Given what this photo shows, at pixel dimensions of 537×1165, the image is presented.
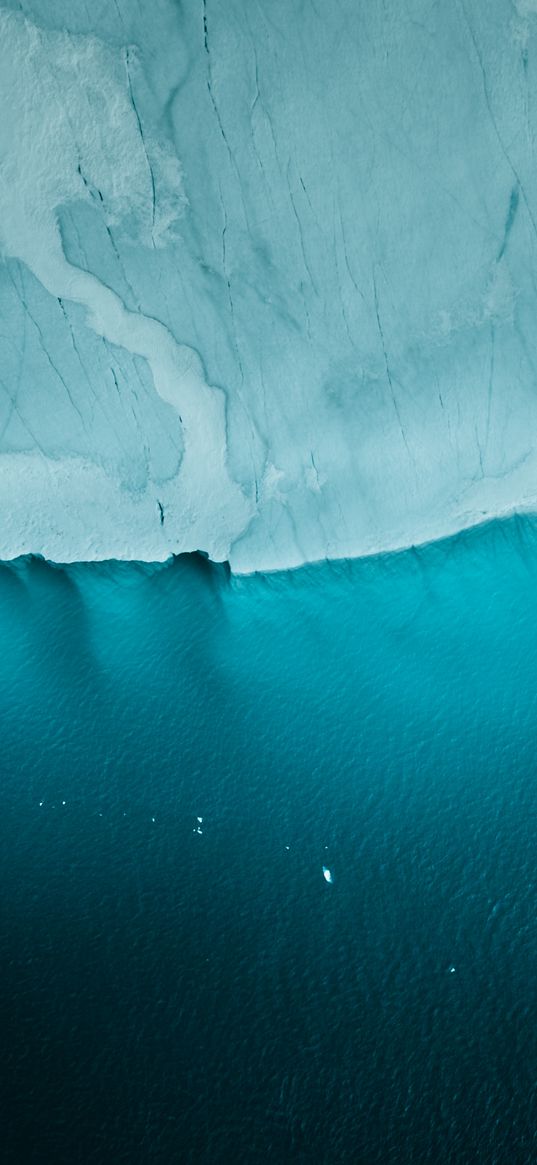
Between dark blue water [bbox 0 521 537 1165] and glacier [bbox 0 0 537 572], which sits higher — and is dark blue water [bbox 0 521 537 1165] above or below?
below

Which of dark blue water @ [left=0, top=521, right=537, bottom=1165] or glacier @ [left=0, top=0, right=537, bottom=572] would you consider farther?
glacier @ [left=0, top=0, right=537, bottom=572]

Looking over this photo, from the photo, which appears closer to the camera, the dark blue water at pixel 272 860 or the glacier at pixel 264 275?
the dark blue water at pixel 272 860

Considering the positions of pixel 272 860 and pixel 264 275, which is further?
pixel 264 275

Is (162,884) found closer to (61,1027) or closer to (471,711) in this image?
(61,1027)

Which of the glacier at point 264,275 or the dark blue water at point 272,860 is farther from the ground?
the glacier at point 264,275

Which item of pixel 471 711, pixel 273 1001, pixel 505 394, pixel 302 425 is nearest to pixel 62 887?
pixel 273 1001

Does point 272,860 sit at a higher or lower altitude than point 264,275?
lower
